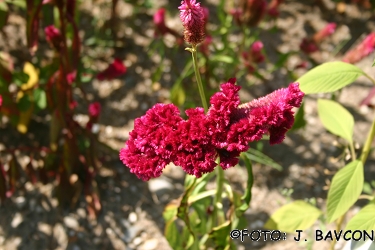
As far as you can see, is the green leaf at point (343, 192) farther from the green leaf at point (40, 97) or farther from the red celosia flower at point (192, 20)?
the green leaf at point (40, 97)

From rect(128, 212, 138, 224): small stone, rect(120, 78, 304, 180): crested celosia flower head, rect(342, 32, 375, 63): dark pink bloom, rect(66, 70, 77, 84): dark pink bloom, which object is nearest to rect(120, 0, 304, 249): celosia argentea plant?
rect(120, 78, 304, 180): crested celosia flower head

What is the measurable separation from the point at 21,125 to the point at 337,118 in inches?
41.0

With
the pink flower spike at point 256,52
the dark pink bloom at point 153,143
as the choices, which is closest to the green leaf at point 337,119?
the pink flower spike at point 256,52

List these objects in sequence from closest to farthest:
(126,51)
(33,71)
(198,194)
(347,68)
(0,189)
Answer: (347,68) → (198,194) → (0,189) → (33,71) → (126,51)

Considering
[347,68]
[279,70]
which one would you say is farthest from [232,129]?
[279,70]

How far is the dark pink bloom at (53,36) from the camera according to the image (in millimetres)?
1454

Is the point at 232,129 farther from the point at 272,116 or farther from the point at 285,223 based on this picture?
the point at 285,223

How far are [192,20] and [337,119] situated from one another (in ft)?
2.32

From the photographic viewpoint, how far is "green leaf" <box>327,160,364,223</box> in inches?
48.6

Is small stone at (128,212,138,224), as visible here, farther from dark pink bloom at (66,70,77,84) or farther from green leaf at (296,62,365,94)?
green leaf at (296,62,365,94)

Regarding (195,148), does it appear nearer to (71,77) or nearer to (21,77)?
(71,77)

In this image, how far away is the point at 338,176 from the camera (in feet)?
4.12

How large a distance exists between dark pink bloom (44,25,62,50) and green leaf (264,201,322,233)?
814 mm

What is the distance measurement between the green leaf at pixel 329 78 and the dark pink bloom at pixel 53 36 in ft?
2.38
